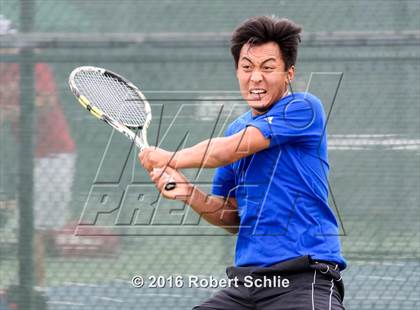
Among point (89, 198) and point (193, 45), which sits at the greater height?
point (193, 45)

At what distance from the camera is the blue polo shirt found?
336 cm

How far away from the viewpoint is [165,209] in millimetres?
5051

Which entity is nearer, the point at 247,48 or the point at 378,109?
the point at 247,48

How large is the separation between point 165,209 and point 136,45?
0.82 metres

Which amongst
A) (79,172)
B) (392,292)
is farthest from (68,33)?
(392,292)

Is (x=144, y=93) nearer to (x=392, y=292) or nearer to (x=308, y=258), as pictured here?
(x=392, y=292)

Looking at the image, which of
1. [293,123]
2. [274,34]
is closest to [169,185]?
[293,123]

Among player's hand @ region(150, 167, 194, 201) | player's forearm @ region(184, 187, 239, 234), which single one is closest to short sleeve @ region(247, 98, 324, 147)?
player's hand @ region(150, 167, 194, 201)

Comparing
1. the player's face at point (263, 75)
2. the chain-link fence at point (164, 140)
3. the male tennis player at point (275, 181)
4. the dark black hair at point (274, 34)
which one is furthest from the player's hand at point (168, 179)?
the chain-link fence at point (164, 140)

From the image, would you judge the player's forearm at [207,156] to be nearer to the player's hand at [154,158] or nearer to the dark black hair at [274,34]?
the player's hand at [154,158]

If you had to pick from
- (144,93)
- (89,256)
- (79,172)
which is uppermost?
(144,93)

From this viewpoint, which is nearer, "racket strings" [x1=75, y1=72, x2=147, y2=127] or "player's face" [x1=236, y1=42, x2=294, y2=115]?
"player's face" [x1=236, y1=42, x2=294, y2=115]

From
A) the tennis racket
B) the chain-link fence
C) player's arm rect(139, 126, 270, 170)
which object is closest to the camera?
player's arm rect(139, 126, 270, 170)

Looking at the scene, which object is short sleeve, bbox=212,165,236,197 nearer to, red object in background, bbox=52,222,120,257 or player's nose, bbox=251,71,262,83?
player's nose, bbox=251,71,262,83
